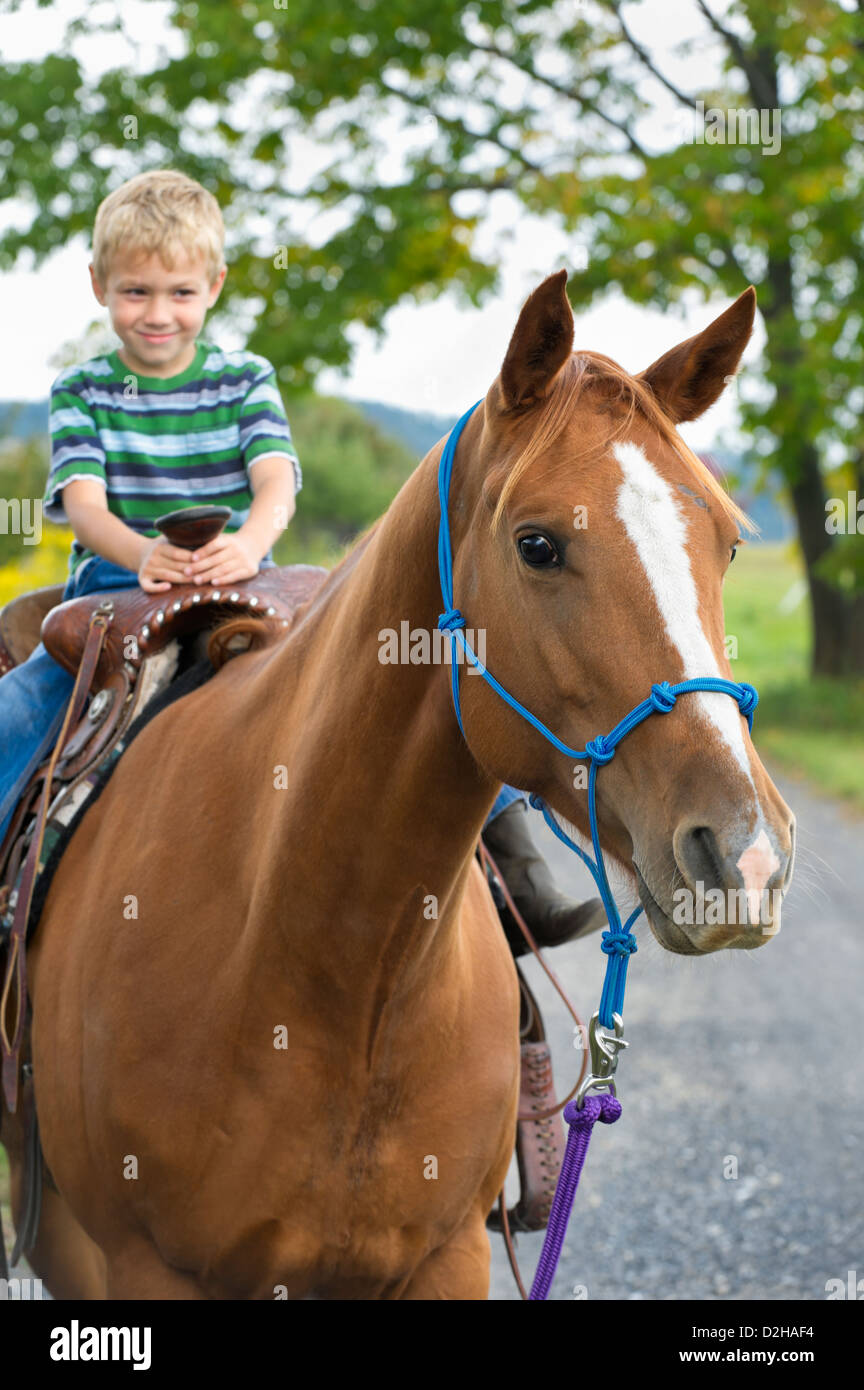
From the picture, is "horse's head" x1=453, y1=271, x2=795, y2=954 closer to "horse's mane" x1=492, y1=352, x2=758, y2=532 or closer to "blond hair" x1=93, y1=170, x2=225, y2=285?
"horse's mane" x1=492, y1=352, x2=758, y2=532

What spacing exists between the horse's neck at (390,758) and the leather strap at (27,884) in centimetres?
81

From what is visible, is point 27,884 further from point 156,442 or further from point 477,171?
point 477,171

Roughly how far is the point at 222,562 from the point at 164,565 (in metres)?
0.13

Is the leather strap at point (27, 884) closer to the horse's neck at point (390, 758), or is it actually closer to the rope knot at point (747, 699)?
the horse's neck at point (390, 758)

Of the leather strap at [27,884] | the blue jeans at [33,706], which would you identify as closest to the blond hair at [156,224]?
the blue jeans at [33,706]

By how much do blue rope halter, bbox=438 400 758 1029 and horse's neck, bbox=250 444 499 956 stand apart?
63 millimetres

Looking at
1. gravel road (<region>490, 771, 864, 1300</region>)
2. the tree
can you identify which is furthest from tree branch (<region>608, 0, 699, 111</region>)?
gravel road (<region>490, 771, 864, 1300</region>)

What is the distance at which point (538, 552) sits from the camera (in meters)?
1.87

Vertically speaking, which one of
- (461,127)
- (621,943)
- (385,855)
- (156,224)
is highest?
(461,127)

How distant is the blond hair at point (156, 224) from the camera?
3014 mm

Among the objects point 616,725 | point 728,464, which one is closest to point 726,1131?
point 616,725

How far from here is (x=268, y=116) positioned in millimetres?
14383

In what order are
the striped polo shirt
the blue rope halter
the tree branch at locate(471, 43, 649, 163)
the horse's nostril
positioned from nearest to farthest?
the horse's nostril
the blue rope halter
the striped polo shirt
the tree branch at locate(471, 43, 649, 163)

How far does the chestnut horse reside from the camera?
1802 millimetres
